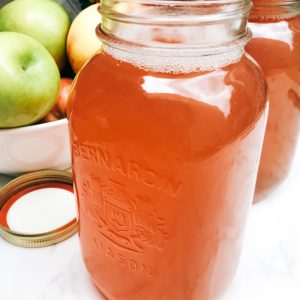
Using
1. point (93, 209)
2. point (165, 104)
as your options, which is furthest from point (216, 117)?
point (93, 209)

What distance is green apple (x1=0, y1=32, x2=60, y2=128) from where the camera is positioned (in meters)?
0.52

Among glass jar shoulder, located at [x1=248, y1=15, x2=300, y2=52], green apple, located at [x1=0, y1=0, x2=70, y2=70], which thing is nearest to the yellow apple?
green apple, located at [x1=0, y1=0, x2=70, y2=70]

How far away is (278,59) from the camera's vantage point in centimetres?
46

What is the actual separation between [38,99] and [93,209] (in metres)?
0.22

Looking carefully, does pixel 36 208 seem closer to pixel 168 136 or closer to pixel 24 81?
pixel 24 81

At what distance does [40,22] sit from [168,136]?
0.43 metres

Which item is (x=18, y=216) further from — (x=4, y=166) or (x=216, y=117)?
(x=216, y=117)

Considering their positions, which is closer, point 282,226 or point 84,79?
point 84,79

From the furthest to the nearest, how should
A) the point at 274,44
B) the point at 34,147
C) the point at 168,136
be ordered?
1. the point at 34,147
2. the point at 274,44
3. the point at 168,136

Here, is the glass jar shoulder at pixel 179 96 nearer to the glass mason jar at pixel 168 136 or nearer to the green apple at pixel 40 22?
the glass mason jar at pixel 168 136

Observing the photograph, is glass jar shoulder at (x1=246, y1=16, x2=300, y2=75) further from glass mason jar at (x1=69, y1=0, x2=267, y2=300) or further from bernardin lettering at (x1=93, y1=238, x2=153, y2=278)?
bernardin lettering at (x1=93, y1=238, x2=153, y2=278)

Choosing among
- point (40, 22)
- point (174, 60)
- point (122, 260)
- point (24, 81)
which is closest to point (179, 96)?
point (174, 60)

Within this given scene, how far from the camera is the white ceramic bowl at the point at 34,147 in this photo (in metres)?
0.54

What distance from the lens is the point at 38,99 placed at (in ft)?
1.78
